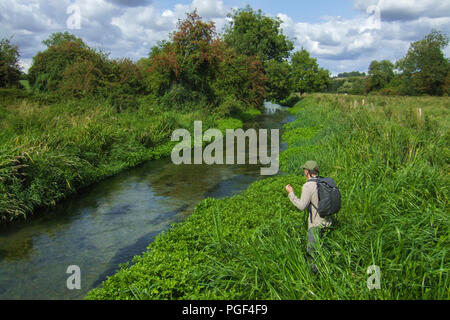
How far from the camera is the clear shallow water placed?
6305 millimetres

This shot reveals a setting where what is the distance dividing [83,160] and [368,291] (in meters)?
10.8

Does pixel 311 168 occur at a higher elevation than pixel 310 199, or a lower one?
higher

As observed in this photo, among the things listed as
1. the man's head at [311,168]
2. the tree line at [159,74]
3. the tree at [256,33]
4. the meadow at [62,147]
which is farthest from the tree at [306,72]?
the man's head at [311,168]

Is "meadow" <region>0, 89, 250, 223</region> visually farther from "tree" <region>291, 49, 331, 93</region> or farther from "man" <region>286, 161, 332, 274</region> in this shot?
"tree" <region>291, 49, 331, 93</region>

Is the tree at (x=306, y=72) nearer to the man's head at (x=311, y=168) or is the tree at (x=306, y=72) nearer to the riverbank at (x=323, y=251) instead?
the riverbank at (x=323, y=251)

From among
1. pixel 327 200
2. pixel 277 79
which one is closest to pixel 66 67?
pixel 327 200

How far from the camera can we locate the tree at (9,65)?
72.7 feet

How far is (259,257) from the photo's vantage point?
15.7 ft

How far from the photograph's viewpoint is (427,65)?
186ft

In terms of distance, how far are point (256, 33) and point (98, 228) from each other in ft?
166

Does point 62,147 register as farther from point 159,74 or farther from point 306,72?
point 306,72

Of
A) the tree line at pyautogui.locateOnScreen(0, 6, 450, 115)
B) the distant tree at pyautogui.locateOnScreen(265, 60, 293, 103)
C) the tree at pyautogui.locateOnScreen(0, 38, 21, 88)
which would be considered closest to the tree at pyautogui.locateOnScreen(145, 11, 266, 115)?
the tree line at pyautogui.locateOnScreen(0, 6, 450, 115)

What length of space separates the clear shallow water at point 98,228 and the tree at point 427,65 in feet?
174
